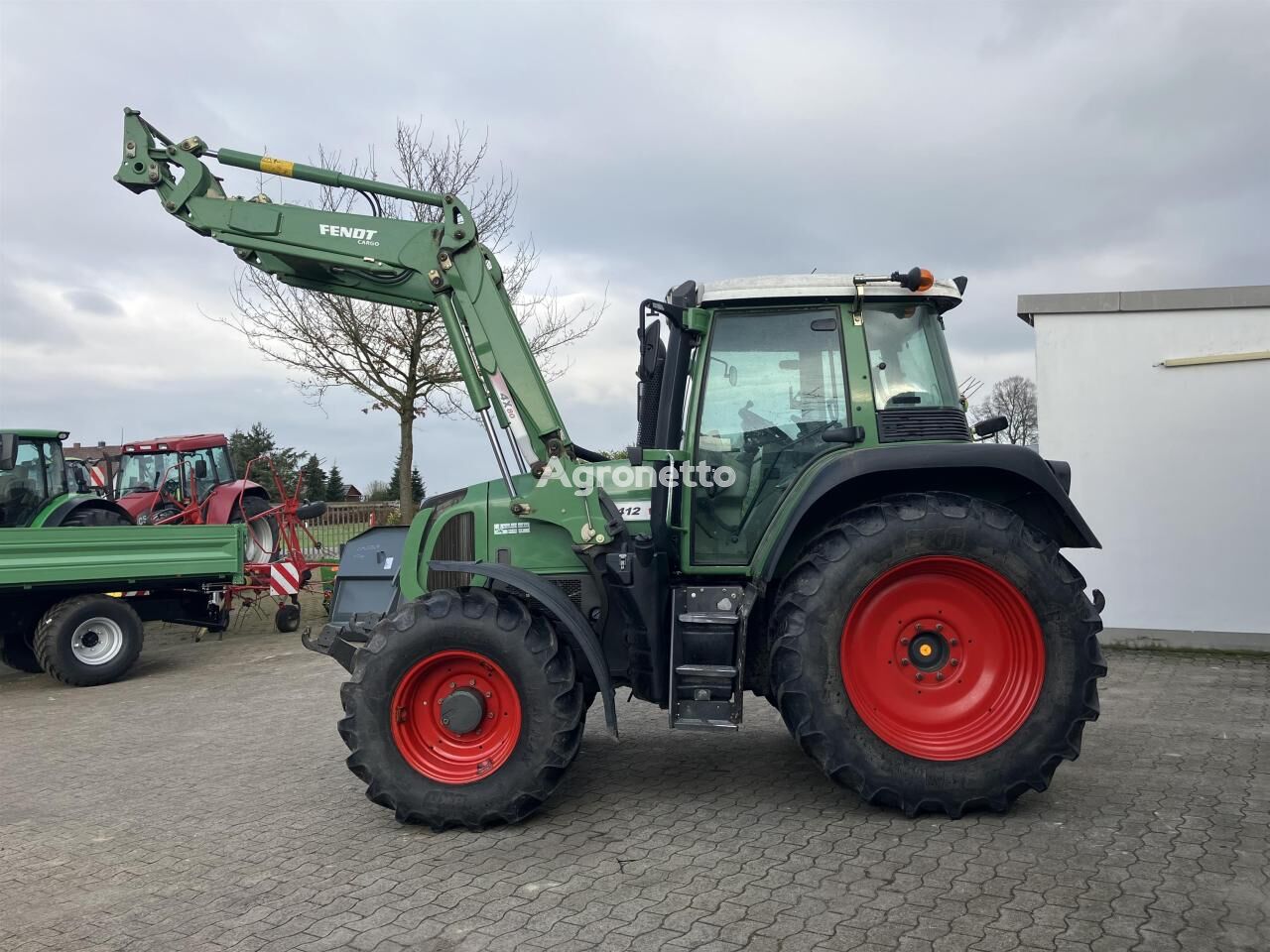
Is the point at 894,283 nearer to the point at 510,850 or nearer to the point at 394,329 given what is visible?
the point at 510,850

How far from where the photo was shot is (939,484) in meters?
4.73

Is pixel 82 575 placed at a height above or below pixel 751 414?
below

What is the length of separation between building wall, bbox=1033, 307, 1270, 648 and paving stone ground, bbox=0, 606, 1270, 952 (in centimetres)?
300

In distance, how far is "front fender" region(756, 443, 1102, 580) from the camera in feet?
14.8

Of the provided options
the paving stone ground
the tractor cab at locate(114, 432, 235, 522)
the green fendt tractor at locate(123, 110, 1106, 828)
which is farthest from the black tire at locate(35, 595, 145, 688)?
the green fendt tractor at locate(123, 110, 1106, 828)

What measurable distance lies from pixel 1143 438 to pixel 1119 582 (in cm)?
140

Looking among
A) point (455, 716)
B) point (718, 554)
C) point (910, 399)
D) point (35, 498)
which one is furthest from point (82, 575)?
point (910, 399)

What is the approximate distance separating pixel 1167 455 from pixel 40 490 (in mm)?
11689

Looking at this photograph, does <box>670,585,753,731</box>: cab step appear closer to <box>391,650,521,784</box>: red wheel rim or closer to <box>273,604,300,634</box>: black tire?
<box>391,650,521,784</box>: red wheel rim

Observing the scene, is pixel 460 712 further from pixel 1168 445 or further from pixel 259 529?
pixel 259 529

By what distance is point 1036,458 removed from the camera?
451 centimetres

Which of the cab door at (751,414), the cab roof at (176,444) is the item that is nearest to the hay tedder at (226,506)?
the cab roof at (176,444)

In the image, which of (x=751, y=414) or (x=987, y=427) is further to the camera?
(x=987, y=427)

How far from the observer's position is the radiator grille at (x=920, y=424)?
Answer: 4.84 meters
